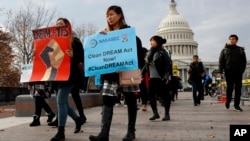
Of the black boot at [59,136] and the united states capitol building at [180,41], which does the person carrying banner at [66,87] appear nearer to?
the black boot at [59,136]

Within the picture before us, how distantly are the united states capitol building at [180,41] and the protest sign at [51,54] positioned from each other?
122m

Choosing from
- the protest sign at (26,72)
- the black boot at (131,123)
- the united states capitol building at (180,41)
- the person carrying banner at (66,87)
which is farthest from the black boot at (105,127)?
the united states capitol building at (180,41)

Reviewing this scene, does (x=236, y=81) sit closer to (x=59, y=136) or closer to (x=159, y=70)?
(x=159, y=70)

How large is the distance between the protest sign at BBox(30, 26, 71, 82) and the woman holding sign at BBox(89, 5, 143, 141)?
892 mm

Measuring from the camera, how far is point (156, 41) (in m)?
9.09

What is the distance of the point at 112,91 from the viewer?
17.9ft

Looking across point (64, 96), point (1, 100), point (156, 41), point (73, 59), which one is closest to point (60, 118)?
point (64, 96)

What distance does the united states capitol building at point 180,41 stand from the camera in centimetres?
13100

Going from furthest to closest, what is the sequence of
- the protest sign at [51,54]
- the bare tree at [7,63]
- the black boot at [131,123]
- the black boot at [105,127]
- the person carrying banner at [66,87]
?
1. the bare tree at [7,63]
2. the protest sign at [51,54]
3. the person carrying banner at [66,87]
4. the black boot at [131,123]
5. the black boot at [105,127]

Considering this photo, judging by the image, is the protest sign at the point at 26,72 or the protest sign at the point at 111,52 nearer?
the protest sign at the point at 111,52

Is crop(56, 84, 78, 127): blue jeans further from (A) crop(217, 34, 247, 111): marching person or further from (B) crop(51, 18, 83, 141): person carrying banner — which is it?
(A) crop(217, 34, 247, 111): marching person

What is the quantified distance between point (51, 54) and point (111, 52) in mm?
1290

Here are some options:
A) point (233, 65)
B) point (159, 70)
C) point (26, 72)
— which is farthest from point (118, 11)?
point (233, 65)

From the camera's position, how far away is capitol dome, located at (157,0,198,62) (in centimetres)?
13100
